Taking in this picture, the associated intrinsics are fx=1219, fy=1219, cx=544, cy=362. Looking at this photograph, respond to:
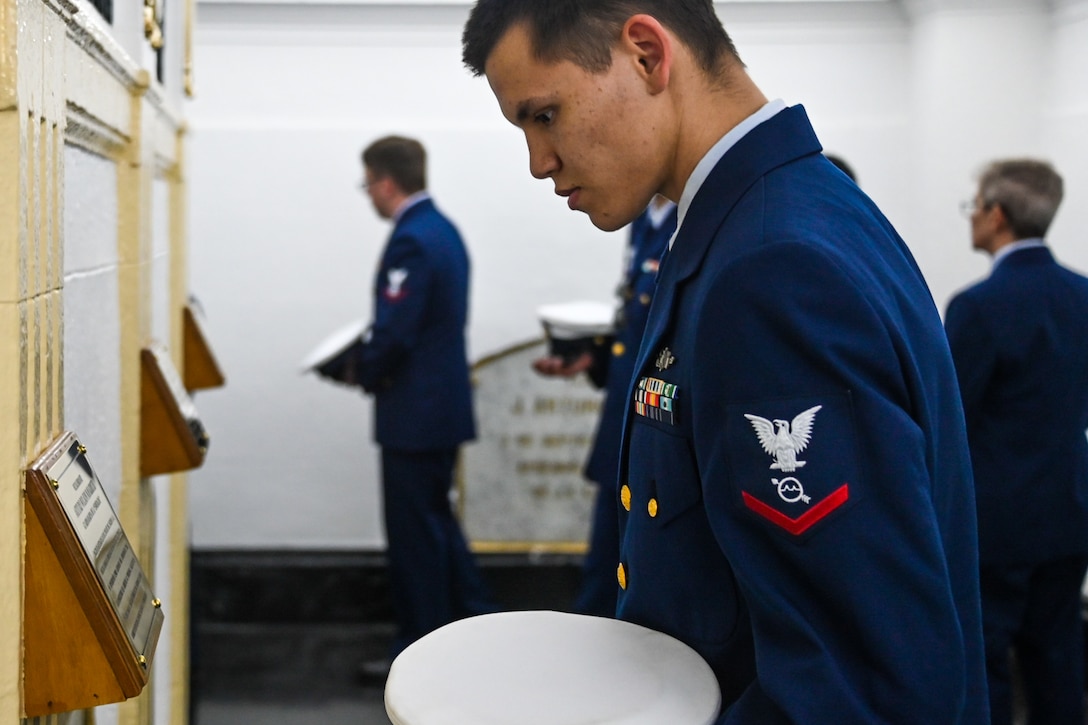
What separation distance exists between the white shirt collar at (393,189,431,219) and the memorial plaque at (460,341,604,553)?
68 cm

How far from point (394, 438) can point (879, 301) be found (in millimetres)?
3032

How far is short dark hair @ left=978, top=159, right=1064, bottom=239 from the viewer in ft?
9.96

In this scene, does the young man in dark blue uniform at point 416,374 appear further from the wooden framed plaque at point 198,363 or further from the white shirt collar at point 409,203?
the wooden framed plaque at point 198,363

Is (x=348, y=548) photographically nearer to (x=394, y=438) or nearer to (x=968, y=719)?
(x=394, y=438)

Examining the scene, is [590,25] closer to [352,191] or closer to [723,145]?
[723,145]

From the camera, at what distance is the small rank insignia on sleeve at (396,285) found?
12.8 feet

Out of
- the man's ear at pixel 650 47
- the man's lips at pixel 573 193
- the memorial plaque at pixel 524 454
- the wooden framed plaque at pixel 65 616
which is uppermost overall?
the man's ear at pixel 650 47

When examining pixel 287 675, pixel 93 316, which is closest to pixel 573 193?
pixel 93 316

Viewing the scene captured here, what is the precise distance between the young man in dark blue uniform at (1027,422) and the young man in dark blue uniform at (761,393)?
1.83 metres

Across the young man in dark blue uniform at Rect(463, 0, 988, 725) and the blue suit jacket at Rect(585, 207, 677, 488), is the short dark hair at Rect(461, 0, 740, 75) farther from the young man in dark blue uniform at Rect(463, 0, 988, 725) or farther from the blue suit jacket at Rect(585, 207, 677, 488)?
the blue suit jacket at Rect(585, 207, 677, 488)

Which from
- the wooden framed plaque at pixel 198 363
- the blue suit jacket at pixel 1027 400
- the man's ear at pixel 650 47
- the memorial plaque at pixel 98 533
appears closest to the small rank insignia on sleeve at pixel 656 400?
the man's ear at pixel 650 47

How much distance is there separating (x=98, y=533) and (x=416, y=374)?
2.78 m

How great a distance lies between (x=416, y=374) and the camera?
3973 millimetres

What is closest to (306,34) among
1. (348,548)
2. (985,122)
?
(348,548)
